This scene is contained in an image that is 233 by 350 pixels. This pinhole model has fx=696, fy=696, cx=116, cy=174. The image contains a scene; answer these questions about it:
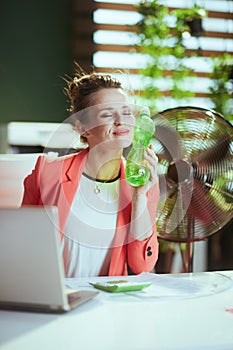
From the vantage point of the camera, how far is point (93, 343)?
1328mm

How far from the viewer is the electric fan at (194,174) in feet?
7.52

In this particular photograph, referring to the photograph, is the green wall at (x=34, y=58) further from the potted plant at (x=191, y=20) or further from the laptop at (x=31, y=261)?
the laptop at (x=31, y=261)

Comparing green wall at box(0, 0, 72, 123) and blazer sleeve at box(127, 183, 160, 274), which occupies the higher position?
green wall at box(0, 0, 72, 123)

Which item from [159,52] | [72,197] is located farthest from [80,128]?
[159,52]

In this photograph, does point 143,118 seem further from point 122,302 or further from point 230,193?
point 122,302

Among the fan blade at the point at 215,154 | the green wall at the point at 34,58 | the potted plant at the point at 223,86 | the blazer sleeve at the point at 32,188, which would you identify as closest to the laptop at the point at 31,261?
the blazer sleeve at the point at 32,188

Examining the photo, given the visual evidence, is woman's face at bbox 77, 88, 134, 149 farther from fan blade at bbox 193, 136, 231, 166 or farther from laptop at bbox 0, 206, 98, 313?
laptop at bbox 0, 206, 98, 313

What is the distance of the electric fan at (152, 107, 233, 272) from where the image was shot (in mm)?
2291

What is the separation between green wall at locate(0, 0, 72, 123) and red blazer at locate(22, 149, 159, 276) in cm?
221

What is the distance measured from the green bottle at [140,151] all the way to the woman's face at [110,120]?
30 mm

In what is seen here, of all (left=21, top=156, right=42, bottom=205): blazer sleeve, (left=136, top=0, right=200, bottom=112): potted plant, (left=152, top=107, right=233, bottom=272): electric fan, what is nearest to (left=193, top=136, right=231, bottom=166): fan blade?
(left=152, top=107, right=233, bottom=272): electric fan

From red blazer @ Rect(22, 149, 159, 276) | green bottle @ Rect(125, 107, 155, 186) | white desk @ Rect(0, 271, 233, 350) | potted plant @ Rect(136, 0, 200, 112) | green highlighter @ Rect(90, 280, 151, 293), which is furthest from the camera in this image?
potted plant @ Rect(136, 0, 200, 112)

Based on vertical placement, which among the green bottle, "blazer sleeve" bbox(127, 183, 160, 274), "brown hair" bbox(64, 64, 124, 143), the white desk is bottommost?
the white desk

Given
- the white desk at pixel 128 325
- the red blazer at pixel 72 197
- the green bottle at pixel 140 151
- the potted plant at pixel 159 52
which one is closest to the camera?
the white desk at pixel 128 325
